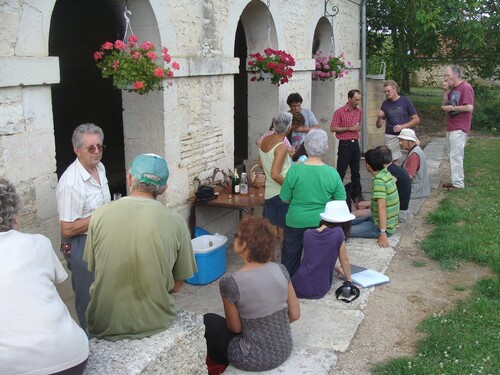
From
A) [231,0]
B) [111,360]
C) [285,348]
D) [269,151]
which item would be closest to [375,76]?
[231,0]

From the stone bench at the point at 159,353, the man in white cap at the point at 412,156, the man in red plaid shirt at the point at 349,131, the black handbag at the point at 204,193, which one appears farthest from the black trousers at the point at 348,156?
the stone bench at the point at 159,353

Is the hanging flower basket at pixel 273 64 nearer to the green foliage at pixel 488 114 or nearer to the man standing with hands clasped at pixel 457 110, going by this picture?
the man standing with hands clasped at pixel 457 110

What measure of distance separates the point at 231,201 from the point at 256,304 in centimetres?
254

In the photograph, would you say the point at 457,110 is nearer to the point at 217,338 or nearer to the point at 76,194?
the point at 217,338

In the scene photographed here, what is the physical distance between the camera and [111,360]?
2.86 m

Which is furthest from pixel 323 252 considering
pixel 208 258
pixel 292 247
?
pixel 208 258

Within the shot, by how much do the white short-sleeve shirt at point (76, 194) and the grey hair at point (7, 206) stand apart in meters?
1.22

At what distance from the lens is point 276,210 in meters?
5.84

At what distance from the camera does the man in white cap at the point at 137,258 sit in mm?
2953

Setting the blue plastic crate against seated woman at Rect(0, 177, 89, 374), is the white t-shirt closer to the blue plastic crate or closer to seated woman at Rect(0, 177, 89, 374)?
seated woman at Rect(0, 177, 89, 374)

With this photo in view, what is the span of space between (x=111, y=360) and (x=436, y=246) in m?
4.33

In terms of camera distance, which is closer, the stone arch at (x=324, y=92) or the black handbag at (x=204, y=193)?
the black handbag at (x=204, y=193)

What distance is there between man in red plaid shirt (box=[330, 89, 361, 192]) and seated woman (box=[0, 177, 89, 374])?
20.2 ft

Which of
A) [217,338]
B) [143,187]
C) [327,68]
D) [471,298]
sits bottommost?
[471,298]
